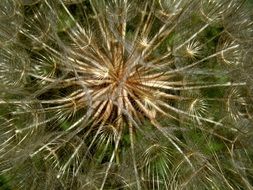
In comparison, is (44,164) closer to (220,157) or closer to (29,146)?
(29,146)

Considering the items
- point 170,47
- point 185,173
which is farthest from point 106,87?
point 185,173

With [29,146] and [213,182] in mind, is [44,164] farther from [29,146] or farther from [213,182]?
[213,182]

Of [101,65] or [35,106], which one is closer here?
[35,106]

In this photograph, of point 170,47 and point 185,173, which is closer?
point 185,173

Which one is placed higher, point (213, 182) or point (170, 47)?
point (170, 47)

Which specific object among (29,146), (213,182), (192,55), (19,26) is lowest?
(213,182)

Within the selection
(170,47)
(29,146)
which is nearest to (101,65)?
(170,47)
